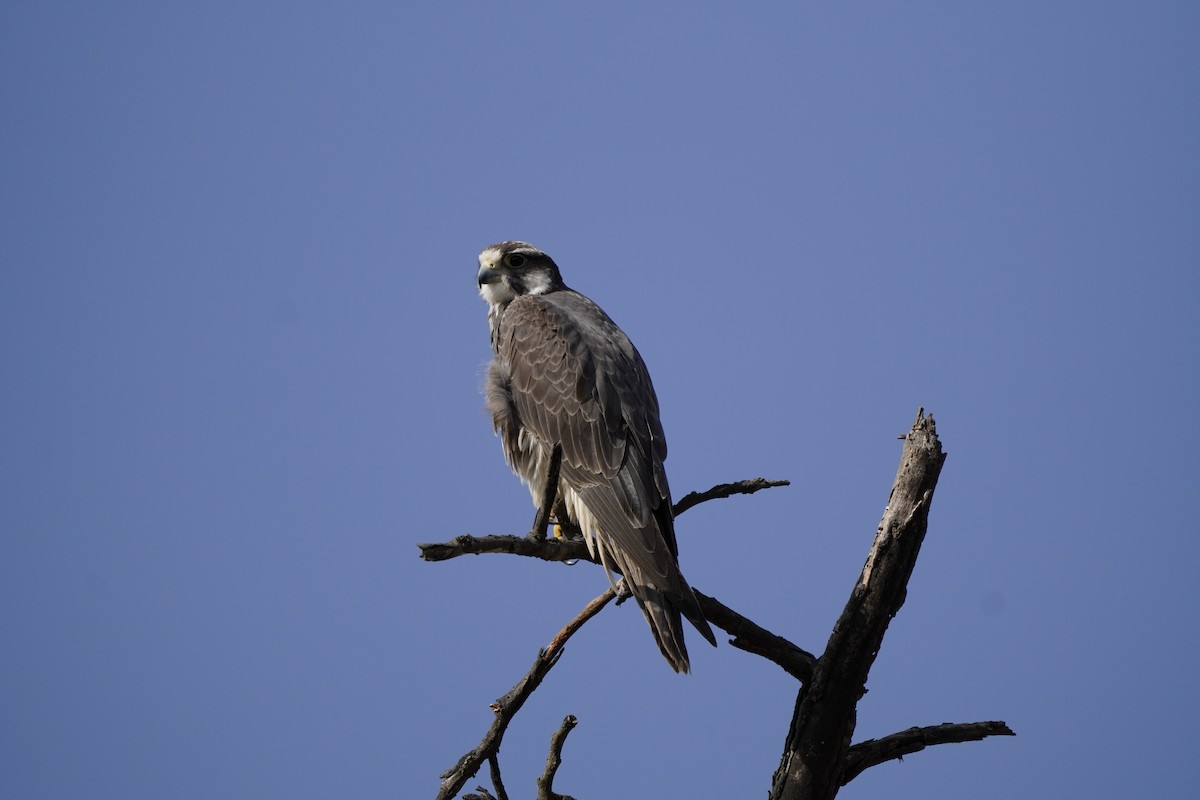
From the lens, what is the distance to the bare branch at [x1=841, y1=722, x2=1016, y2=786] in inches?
162

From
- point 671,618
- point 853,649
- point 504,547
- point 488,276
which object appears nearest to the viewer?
point 504,547

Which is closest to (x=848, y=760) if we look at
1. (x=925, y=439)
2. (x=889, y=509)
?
(x=889, y=509)

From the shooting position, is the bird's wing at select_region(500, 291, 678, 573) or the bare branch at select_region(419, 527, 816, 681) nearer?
the bare branch at select_region(419, 527, 816, 681)

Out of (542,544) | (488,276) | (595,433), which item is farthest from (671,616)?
(488,276)

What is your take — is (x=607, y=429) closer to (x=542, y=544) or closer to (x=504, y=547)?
(x=542, y=544)

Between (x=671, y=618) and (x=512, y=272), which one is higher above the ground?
(x=512, y=272)

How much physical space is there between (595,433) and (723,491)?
→ 784mm

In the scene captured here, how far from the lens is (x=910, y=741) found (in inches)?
164

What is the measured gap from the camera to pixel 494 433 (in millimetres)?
5969

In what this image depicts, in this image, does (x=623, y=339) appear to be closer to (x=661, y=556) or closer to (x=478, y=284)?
(x=478, y=284)

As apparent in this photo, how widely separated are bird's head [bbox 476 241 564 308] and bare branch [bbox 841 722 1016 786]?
354 cm

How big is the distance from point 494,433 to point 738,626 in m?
2.09

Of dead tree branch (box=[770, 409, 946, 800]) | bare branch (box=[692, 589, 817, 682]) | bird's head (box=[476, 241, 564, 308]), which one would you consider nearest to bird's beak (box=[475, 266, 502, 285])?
bird's head (box=[476, 241, 564, 308])

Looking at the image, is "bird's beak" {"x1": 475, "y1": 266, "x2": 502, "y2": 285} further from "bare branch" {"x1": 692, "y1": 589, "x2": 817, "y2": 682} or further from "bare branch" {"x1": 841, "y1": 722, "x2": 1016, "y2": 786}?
"bare branch" {"x1": 841, "y1": 722, "x2": 1016, "y2": 786}
